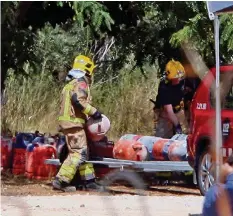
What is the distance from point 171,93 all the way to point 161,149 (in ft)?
4.24

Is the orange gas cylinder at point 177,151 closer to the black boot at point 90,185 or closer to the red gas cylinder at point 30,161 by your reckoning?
the black boot at point 90,185

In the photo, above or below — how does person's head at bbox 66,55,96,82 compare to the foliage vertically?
below

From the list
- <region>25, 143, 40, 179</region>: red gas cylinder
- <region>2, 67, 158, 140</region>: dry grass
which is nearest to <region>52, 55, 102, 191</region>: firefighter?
<region>25, 143, 40, 179</region>: red gas cylinder

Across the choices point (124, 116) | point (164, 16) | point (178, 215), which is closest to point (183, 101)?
point (164, 16)

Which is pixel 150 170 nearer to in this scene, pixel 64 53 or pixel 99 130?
pixel 99 130

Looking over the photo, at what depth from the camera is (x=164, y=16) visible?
13.8 metres

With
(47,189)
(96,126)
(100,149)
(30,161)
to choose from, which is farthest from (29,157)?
(96,126)

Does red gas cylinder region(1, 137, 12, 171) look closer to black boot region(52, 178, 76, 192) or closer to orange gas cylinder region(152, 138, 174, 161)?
black boot region(52, 178, 76, 192)

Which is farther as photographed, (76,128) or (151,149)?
(151,149)

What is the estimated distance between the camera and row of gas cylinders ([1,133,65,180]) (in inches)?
527

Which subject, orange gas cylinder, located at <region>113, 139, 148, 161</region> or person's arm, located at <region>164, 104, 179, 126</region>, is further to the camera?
person's arm, located at <region>164, 104, 179, 126</region>

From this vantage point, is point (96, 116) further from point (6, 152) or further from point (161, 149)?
point (6, 152)

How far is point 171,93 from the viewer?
13.7m

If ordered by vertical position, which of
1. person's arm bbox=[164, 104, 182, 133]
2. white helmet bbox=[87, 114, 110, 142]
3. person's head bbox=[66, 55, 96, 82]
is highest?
person's head bbox=[66, 55, 96, 82]
